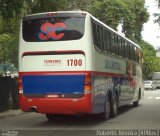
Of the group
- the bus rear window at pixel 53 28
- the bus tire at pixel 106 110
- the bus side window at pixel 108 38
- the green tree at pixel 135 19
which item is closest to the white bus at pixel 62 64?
the bus rear window at pixel 53 28

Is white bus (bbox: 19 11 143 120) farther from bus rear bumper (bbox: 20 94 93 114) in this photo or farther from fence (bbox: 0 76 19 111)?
fence (bbox: 0 76 19 111)

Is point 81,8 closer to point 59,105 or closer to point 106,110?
point 106,110

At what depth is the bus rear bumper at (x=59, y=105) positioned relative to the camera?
614 inches

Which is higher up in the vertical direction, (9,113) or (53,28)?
(53,28)

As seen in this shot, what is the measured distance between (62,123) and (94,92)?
208 centimetres

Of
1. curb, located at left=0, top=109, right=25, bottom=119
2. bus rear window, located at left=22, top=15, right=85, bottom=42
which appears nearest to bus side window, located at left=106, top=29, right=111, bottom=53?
bus rear window, located at left=22, top=15, right=85, bottom=42

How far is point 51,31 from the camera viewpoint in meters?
16.2

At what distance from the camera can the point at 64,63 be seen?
15.8 metres

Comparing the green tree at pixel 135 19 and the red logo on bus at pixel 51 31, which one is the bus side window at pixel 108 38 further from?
the green tree at pixel 135 19

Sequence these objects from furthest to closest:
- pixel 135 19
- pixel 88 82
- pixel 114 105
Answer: pixel 135 19 → pixel 114 105 → pixel 88 82

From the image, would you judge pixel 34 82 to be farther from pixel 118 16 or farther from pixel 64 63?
pixel 118 16

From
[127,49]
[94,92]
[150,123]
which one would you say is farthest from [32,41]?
[127,49]

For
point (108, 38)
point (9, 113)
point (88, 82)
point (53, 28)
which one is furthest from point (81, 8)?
point (88, 82)

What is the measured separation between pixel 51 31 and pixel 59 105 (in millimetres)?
2530
